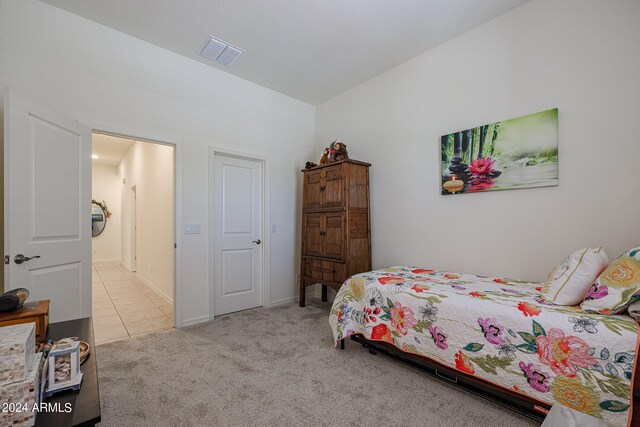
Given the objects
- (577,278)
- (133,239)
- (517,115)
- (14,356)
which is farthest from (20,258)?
(133,239)

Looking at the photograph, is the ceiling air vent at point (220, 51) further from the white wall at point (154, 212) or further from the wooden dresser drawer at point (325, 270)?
the wooden dresser drawer at point (325, 270)

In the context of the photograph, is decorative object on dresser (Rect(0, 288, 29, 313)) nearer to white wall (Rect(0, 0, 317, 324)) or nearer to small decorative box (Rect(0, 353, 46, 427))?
small decorative box (Rect(0, 353, 46, 427))

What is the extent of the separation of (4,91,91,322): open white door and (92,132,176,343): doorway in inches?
25.8

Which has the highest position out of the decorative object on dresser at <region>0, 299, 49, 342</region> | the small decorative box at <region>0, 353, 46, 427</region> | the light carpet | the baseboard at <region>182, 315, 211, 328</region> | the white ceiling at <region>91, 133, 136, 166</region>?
the white ceiling at <region>91, 133, 136, 166</region>

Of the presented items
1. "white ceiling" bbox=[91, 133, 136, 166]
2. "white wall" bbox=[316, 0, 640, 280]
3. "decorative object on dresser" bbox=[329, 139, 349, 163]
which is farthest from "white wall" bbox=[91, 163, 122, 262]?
"white wall" bbox=[316, 0, 640, 280]

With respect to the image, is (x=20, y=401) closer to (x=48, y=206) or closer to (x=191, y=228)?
(x=48, y=206)

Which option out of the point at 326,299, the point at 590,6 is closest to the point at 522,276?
the point at 590,6

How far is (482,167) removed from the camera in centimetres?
261

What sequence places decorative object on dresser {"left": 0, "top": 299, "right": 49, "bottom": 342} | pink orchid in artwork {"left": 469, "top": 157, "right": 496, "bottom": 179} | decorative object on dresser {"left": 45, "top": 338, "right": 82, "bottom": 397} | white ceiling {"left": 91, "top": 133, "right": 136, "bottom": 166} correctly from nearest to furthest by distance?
decorative object on dresser {"left": 45, "top": 338, "right": 82, "bottom": 397}, decorative object on dresser {"left": 0, "top": 299, "right": 49, "bottom": 342}, pink orchid in artwork {"left": 469, "top": 157, "right": 496, "bottom": 179}, white ceiling {"left": 91, "top": 133, "right": 136, "bottom": 166}

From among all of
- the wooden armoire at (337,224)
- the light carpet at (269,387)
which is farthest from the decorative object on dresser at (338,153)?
the light carpet at (269,387)

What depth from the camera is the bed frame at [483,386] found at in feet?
4.25

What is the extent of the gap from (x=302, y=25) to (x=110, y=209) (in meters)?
8.30

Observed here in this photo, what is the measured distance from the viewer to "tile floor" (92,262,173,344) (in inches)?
121

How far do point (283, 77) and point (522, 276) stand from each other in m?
3.28
